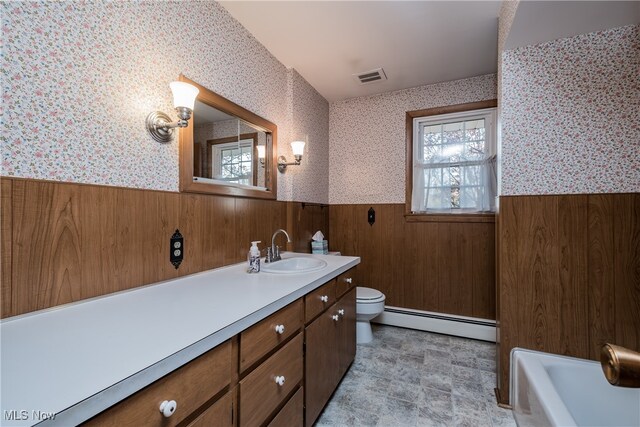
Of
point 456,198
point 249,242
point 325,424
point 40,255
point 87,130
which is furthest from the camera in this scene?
point 456,198

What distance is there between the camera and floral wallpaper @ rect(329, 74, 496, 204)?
9.05 ft

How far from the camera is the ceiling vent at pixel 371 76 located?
2520 mm

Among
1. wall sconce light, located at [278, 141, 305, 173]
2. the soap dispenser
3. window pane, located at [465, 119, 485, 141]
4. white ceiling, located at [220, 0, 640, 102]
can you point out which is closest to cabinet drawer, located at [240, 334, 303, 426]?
the soap dispenser

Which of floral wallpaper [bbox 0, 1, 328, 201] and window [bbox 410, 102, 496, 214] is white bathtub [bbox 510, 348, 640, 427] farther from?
floral wallpaper [bbox 0, 1, 328, 201]

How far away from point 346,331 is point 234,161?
1375mm

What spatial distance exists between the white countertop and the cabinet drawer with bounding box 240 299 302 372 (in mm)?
39

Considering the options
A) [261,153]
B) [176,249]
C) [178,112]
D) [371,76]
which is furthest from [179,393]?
[371,76]

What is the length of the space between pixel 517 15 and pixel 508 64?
34cm

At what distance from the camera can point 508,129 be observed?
1.67 metres

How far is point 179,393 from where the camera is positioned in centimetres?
69

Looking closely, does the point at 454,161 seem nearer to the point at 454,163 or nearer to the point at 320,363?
the point at 454,163

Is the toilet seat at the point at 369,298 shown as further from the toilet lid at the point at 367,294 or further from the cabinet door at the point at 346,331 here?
the cabinet door at the point at 346,331

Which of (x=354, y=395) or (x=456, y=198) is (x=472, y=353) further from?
(x=456, y=198)

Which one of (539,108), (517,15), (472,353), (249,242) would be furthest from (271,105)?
(472,353)
